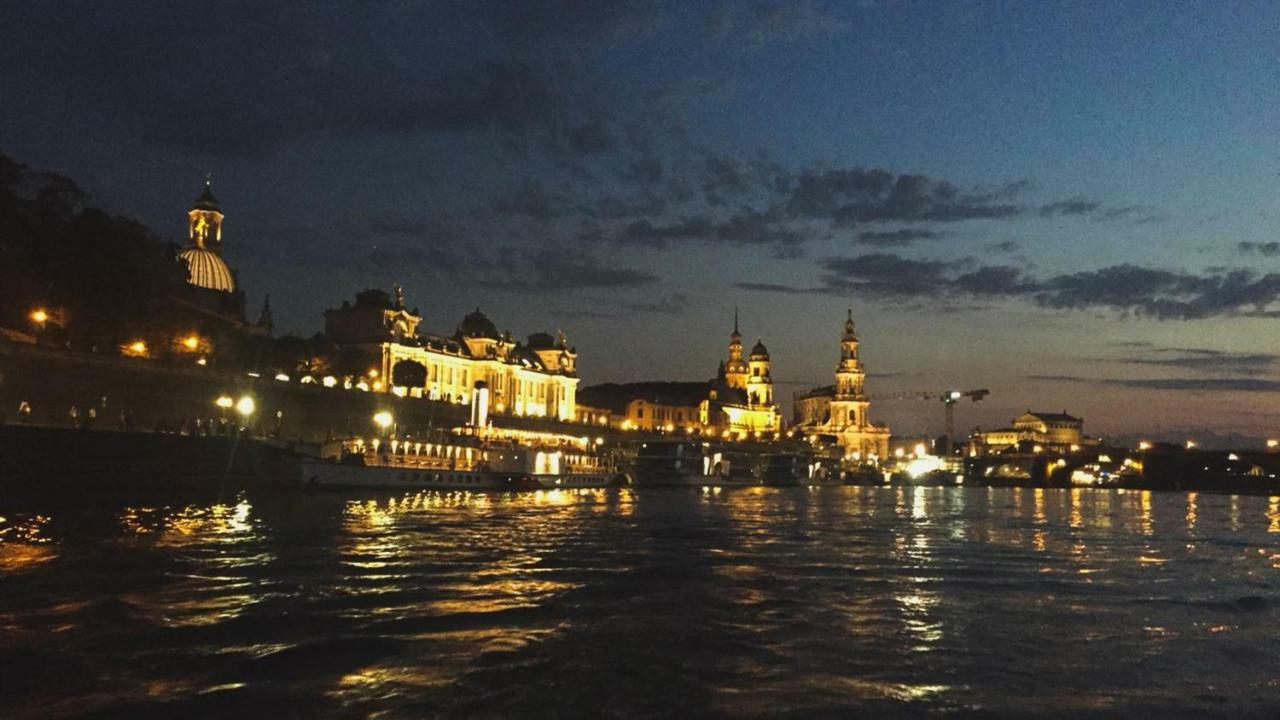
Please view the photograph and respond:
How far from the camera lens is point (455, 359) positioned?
5812 inches

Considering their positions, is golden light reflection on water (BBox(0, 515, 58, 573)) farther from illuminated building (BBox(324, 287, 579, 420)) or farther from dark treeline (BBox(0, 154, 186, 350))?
illuminated building (BBox(324, 287, 579, 420))

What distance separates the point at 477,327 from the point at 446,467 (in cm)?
8648

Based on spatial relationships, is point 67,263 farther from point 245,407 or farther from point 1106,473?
point 1106,473

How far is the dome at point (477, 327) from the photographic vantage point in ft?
511

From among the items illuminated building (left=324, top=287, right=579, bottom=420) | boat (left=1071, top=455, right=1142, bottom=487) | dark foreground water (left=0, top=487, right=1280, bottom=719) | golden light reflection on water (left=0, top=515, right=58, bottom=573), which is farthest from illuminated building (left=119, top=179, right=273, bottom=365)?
boat (left=1071, top=455, right=1142, bottom=487)

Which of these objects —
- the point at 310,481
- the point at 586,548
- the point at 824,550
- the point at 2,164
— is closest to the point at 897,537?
the point at 824,550

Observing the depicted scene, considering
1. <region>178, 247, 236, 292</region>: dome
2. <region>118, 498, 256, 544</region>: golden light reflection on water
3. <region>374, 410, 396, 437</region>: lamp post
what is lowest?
<region>118, 498, 256, 544</region>: golden light reflection on water

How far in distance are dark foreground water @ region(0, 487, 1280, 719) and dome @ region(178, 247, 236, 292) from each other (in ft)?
332

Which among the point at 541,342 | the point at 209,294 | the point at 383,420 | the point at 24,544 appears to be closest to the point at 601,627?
the point at 24,544

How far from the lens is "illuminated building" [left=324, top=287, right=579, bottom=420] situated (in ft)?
427

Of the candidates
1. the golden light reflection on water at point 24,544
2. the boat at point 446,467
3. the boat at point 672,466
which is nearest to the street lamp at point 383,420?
the boat at point 446,467

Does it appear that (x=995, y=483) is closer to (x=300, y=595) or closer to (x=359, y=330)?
(x=359, y=330)

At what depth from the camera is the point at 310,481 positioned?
5881 cm

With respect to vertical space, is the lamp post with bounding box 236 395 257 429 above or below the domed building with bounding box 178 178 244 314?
below
